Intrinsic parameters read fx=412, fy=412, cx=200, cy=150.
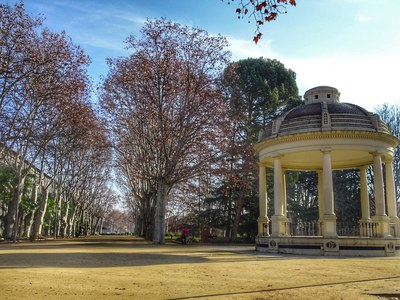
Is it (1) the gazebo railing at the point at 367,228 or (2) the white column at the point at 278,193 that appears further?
(2) the white column at the point at 278,193

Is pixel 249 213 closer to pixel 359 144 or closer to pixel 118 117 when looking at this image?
pixel 118 117

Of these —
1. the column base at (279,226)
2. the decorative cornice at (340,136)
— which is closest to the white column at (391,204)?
the decorative cornice at (340,136)

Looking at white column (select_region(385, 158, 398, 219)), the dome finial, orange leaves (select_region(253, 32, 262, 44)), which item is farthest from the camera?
the dome finial

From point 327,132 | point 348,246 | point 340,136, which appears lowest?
point 348,246

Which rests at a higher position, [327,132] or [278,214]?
[327,132]

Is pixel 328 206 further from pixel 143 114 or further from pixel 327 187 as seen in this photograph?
pixel 143 114

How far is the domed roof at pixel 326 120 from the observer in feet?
72.6

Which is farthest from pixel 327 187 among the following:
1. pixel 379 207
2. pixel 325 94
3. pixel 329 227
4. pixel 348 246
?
pixel 325 94

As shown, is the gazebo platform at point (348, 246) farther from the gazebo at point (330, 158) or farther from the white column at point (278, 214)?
the white column at point (278, 214)

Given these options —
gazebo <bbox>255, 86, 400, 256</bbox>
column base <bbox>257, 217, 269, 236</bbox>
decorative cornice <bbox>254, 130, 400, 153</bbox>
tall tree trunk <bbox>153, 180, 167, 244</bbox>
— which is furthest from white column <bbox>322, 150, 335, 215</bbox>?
tall tree trunk <bbox>153, 180, 167, 244</bbox>

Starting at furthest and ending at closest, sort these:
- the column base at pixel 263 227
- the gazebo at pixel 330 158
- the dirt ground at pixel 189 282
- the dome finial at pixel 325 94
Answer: the dome finial at pixel 325 94, the column base at pixel 263 227, the gazebo at pixel 330 158, the dirt ground at pixel 189 282

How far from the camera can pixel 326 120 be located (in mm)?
22141

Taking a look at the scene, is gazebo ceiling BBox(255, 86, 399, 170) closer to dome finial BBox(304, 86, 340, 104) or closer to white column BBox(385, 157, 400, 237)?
dome finial BBox(304, 86, 340, 104)

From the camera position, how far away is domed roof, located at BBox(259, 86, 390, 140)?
72.6 ft
